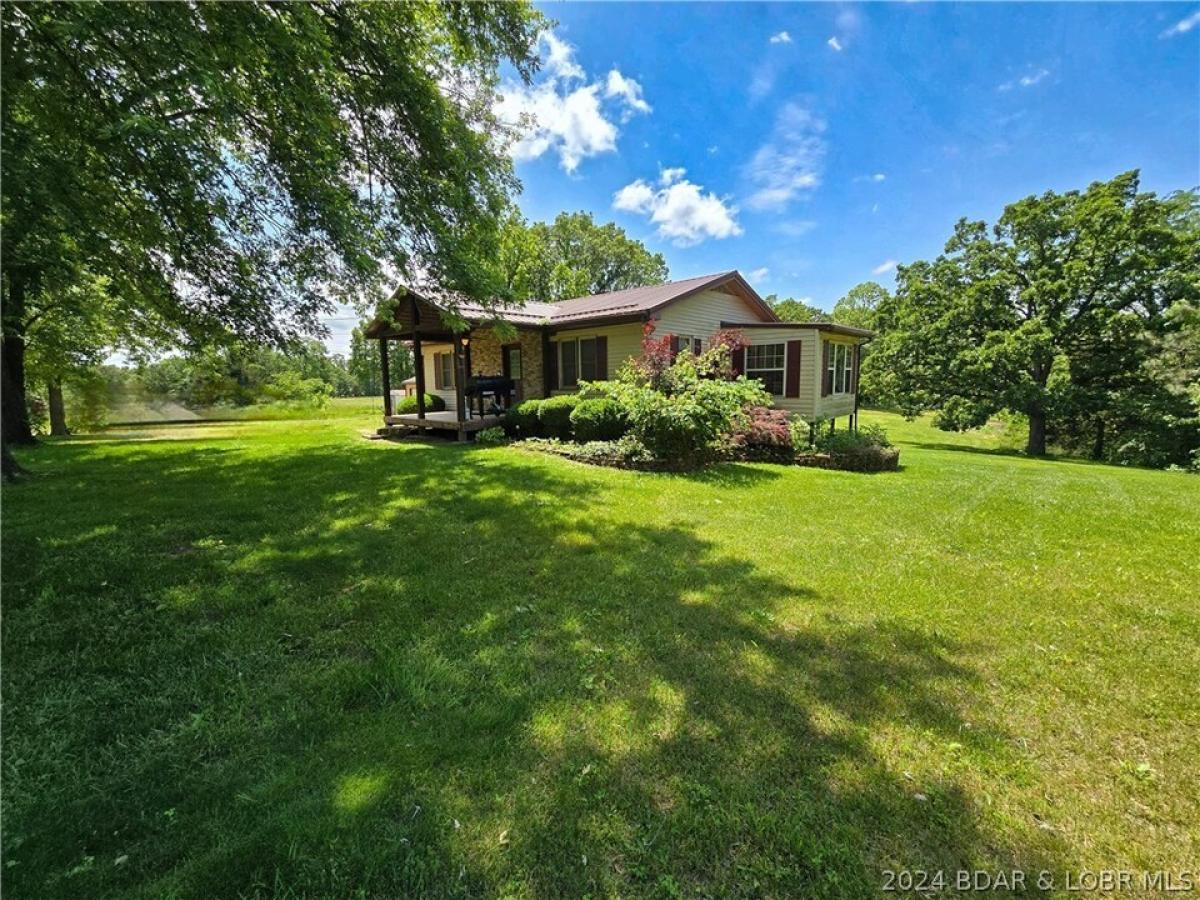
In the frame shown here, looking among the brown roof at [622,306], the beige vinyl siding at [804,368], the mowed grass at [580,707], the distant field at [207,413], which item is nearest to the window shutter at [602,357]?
the brown roof at [622,306]

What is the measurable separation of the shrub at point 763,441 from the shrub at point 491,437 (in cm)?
562

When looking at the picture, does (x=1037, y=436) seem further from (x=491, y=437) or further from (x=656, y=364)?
(x=491, y=437)

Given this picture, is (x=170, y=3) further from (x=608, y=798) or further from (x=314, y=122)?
(x=608, y=798)

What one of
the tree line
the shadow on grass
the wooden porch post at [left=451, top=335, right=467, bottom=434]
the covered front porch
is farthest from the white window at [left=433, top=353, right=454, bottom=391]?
the shadow on grass

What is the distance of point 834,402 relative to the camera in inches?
545

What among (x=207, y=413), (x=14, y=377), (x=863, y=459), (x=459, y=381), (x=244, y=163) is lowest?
(x=863, y=459)

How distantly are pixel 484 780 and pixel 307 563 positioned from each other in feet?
10.0

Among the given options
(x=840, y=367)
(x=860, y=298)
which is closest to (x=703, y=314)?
(x=840, y=367)

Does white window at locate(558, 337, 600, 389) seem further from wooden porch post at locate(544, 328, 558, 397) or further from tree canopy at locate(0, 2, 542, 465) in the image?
tree canopy at locate(0, 2, 542, 465)

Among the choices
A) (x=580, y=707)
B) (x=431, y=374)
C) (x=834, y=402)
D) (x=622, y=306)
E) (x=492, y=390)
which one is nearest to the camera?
(x=580, y=707)

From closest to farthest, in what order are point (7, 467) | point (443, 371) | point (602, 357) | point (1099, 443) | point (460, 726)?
point (460, 726)
point (7, 467)
point (602, 357)
point (443, 371)
point (1099, 443)

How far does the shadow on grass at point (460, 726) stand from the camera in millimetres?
1688

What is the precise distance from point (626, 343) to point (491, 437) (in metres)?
4.33

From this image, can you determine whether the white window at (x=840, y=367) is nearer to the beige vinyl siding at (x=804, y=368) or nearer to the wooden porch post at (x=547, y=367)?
the beige vinyl siding at (x=804, y=368)
